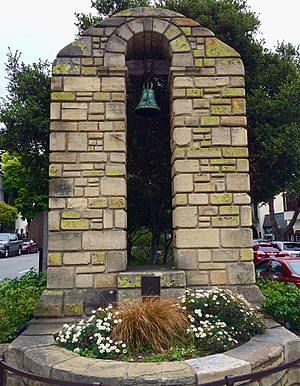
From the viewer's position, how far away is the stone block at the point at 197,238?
5.15 metres

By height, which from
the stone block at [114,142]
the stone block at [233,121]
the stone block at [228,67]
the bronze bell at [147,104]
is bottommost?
the stone block at [114,142]

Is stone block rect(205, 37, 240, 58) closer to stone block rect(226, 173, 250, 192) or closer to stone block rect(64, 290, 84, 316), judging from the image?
stone block rect(226, 173, 250, 192)

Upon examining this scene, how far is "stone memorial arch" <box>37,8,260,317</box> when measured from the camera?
5.03 m

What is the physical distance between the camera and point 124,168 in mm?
5336

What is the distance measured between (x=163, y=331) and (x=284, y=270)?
5.68 meters

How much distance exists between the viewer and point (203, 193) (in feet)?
17.3

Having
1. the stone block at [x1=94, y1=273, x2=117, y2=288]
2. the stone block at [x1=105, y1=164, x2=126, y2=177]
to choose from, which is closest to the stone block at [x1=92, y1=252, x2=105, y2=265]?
the stone block at [x1=94, y1=273, x2=117, y2=288]

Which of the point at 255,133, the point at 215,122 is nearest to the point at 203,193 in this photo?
the point at 215,122

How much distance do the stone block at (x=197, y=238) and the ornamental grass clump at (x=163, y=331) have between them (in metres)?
0.96

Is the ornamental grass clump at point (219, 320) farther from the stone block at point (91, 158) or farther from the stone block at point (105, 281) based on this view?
the stone block at point (91, 158)

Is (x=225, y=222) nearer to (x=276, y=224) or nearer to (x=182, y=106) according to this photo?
(x=182, y=106)

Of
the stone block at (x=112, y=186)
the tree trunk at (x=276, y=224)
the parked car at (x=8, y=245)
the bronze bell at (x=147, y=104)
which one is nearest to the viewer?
the stone block at (x=112, y=186)

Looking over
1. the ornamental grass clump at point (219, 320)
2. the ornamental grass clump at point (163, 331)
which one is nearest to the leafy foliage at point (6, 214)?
the ornamental grass clump at point (163, 331)

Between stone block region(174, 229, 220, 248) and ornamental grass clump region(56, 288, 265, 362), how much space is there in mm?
956
